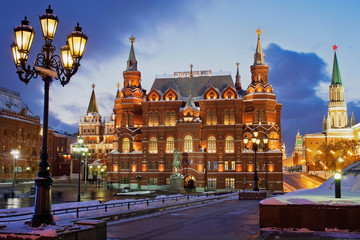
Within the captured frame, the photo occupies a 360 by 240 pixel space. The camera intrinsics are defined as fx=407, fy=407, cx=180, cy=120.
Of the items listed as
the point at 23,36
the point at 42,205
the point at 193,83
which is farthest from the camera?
the point at 193,83

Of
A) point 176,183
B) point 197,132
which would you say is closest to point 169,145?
point 197,132

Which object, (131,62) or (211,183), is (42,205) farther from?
(131,62)

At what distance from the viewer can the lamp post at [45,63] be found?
11773 mm

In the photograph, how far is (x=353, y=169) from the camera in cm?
2202

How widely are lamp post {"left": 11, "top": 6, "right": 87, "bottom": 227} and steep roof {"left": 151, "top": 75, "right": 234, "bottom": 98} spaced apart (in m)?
68.0

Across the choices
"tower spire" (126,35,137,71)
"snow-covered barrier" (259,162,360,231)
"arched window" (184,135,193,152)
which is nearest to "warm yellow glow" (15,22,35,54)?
"snow-covered barrier" (259,162,360,231)

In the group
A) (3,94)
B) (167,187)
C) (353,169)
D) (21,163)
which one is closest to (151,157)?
(167,187)

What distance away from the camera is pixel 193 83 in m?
83.4

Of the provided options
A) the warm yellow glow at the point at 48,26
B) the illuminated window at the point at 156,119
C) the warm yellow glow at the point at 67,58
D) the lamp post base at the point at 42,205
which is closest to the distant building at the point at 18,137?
the illuminated window at the point at 156,119

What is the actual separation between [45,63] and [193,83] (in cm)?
7137

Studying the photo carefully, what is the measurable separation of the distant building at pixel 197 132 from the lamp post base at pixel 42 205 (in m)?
60.2

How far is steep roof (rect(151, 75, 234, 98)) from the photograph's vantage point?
80812 mm

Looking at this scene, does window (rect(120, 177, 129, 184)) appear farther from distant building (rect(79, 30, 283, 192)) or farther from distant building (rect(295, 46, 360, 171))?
distant building (rect(295, 46, 360, 171))

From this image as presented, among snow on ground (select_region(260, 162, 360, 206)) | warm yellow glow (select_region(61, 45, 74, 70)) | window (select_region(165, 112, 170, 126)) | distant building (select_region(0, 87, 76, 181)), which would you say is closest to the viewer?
warm yellow glow (select_region(61, 45, 74, 70))
